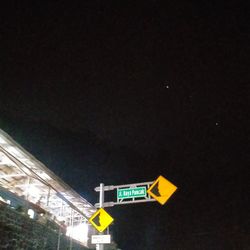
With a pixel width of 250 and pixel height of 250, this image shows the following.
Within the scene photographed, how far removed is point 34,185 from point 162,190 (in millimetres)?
7091

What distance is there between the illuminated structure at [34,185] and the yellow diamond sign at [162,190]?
15.2ft

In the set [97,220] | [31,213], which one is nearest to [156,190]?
[97,220]

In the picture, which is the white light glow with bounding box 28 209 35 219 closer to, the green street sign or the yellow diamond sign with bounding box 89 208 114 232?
the yellow diamond sign with bounding box 89 208 114 232

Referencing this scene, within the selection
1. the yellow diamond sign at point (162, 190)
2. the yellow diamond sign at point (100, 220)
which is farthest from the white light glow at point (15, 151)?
the yellow diamond sign at point (162, 190)

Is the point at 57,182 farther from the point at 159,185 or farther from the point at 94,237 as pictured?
the point at 159,185

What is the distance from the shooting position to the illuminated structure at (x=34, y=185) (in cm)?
1208

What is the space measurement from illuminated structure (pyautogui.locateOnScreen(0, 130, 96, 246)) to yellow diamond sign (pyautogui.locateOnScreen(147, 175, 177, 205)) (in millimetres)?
4632

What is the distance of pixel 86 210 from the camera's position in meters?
21.4

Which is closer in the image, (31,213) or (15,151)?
(15,151)

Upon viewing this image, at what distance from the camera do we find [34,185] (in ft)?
52.6

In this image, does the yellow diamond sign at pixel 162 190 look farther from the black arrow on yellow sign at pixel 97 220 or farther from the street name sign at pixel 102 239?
the street name sign at pixel 102 239

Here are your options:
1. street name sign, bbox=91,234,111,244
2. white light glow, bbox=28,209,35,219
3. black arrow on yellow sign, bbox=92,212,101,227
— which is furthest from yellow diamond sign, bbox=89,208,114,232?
white light glow, bbox=28,209,35,219

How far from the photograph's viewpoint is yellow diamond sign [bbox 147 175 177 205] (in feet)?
38.8

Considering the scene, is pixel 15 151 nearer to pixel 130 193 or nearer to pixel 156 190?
pixel 130 193
